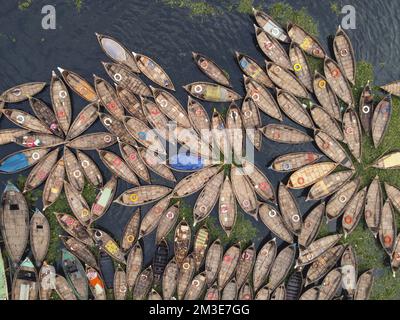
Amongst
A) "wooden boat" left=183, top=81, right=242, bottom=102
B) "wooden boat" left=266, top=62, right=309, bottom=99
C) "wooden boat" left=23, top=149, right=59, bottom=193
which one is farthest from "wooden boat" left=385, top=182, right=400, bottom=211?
"wooden boat" left=23, top=149, right=59, bottom=193

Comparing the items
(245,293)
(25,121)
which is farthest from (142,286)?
(25,121)

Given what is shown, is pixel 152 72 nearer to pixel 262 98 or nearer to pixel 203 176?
pixel 262 98

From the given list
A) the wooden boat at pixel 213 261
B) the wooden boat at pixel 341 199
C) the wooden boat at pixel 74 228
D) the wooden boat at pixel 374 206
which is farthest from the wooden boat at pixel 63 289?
the wooden boat at pixel 374 206

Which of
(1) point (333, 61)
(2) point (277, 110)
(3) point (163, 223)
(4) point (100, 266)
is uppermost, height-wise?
(1) point (333, 61)

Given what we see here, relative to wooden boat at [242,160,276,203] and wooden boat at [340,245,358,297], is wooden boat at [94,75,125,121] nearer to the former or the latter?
wooden boat at [242,160,276,203]

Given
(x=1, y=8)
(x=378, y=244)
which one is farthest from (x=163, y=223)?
(x=1, y=8)

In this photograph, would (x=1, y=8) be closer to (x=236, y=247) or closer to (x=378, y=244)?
(x=236, y=247)
